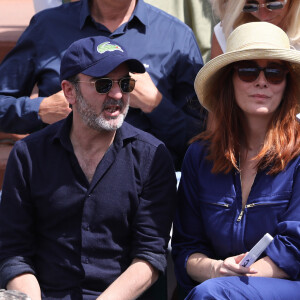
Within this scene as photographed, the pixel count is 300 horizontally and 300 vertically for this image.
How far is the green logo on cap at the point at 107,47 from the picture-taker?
305 centimetres

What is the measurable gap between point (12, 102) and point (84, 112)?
83 cm

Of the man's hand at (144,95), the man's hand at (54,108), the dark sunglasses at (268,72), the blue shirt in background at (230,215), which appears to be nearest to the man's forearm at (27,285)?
the blue shirt in background at (230,215)

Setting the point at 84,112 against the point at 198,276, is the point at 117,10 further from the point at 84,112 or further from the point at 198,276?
the point at 198,276

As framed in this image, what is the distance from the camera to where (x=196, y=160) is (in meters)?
3.10

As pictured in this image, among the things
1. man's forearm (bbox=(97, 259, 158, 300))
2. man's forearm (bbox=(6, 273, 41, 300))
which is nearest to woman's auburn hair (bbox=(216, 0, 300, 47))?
man's forearm (bbox=(97, 259, 158, 300))

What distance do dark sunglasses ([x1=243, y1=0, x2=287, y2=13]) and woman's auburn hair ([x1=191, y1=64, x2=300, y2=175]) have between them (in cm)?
58

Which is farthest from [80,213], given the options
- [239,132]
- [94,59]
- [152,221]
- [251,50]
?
[251,50]

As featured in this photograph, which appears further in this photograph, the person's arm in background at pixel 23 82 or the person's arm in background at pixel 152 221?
the person's arm in background at pixel 23 82

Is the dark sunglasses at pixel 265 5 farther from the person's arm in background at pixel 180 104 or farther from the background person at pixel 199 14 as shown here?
the background person at pixel 199 14

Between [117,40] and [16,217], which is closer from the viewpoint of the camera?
[16,217]

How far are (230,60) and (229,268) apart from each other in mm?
854

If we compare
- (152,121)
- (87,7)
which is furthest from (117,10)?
(152,121)

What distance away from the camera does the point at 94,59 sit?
3004 millimetres

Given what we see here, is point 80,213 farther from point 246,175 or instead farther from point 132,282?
point 246,175
